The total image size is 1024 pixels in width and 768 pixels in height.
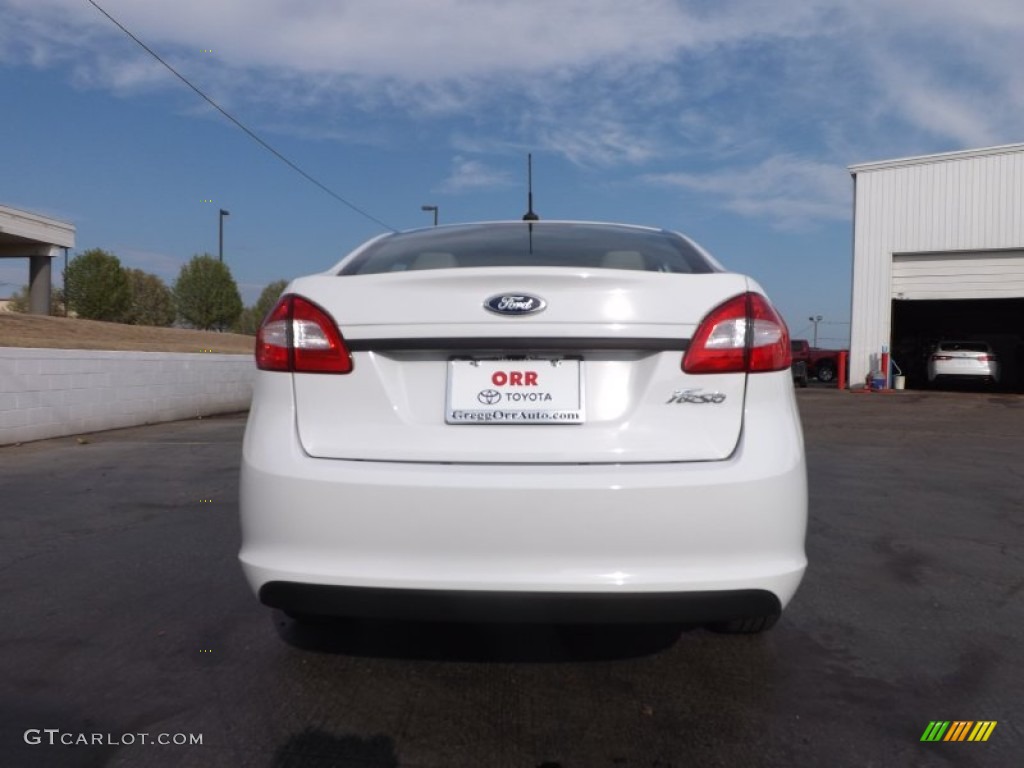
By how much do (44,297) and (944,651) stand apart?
35047mm

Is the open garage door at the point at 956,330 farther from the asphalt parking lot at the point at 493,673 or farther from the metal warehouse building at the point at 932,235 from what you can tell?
the asphalt parking lot at the point at 493,673

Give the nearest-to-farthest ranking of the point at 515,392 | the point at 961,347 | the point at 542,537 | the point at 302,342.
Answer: the point at 542,537 < the point at 515,392 < the point at 302,342 < the point at 961,347

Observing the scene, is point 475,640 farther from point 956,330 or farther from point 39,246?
point 956,330

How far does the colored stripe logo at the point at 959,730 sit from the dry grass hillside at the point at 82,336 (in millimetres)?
16437

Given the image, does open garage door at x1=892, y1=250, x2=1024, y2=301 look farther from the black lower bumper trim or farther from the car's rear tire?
the black lower bumper trim

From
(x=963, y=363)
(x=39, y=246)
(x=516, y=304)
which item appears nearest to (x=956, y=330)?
(x=963, y=363)

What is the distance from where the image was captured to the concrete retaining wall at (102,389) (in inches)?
382

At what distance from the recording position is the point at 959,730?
2.60 meters

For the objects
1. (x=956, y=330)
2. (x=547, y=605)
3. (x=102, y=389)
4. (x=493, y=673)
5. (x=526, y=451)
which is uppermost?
(x=956, y=330)

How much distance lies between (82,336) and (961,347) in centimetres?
2232

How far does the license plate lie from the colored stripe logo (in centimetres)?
140

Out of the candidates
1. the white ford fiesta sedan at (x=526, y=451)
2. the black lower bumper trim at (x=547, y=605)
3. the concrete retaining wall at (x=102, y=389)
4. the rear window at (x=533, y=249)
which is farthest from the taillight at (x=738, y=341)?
the concrete retaining wall at (x=102, y=389)

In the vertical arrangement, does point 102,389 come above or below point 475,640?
above

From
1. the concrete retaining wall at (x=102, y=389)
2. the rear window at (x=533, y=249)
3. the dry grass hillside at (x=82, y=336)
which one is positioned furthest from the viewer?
the dry grass hillside at (x=82, y=336)
